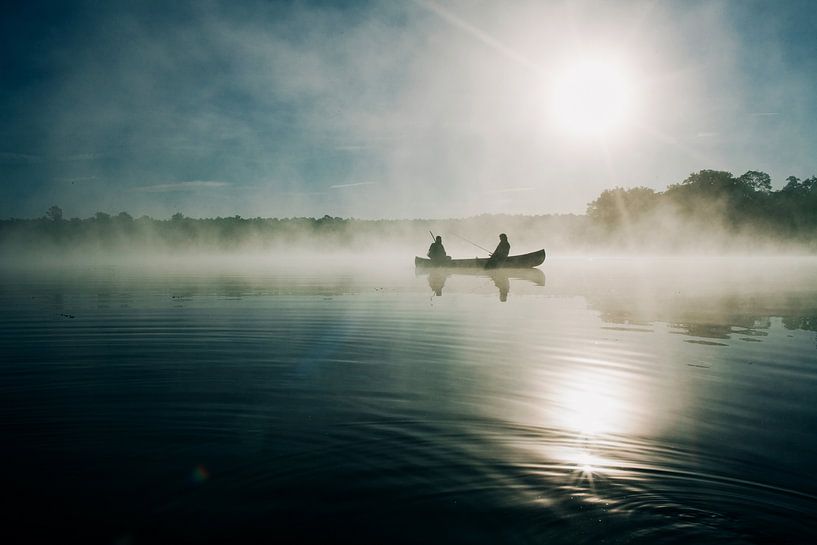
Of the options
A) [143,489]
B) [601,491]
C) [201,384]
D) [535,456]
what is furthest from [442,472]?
[201,384]

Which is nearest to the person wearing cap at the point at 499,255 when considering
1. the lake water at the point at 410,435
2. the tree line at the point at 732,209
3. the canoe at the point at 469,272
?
the canoe at the point at 469,272

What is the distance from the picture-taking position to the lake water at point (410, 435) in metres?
4.02

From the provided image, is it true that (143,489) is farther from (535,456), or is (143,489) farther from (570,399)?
(570,399)

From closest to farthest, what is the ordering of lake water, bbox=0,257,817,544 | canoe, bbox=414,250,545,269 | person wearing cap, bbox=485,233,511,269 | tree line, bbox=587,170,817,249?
1. lake water, bbox=0,257,817,544
2. person wearing cap, bbox=485,233,511,269
3. canoe, bbox=414,250,545,269
4. tree line, bbox=587,170,817,249

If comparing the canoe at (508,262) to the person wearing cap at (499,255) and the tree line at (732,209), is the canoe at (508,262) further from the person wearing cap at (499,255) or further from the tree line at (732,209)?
the tree line at (732,209)

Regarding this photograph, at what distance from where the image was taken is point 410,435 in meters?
5.78

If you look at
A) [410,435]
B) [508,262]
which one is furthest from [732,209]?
[410,435]

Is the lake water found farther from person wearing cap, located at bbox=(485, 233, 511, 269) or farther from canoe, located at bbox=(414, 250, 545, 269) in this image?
canoe, located at bbox=(414, 250, 545, 269)

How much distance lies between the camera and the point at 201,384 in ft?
26.2

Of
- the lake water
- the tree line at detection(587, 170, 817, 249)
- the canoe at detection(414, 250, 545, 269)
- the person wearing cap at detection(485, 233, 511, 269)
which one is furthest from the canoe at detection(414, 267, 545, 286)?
the tree line at detection(587, 170, 817, 249)

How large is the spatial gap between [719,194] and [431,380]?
109821 mm

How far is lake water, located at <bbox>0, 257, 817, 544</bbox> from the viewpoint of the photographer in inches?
158

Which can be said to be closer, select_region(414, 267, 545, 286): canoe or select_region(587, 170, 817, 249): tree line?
select_region(414, 267, 545, 286): canoe

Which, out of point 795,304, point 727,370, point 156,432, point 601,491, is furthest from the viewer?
point 795,304
